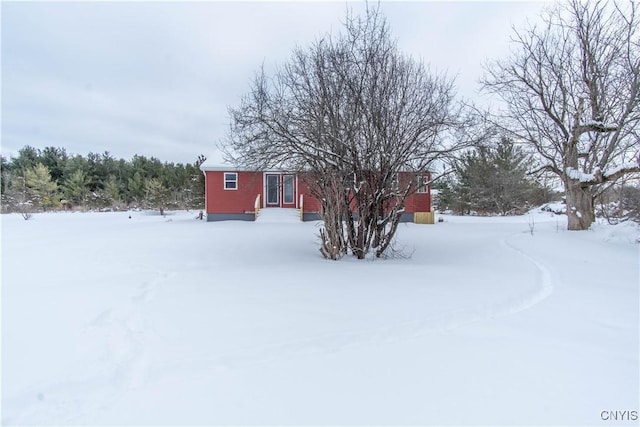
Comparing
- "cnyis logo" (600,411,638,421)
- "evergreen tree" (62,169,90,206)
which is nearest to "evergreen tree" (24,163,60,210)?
"evergreen tree" (62,169,90,206)

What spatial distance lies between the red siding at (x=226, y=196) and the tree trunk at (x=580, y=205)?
12.7m

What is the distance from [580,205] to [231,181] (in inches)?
559

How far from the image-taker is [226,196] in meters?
16.0

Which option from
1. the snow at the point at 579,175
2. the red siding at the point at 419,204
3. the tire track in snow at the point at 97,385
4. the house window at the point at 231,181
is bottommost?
the tire track in snow at the point at 97,385

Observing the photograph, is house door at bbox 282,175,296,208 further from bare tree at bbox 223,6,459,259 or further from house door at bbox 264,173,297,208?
bare tree at bbox 223,6,459,259

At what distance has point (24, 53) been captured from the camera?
9.89 meters

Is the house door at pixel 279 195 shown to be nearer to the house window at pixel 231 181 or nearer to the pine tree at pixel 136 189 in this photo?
the house window at pixel 231 181

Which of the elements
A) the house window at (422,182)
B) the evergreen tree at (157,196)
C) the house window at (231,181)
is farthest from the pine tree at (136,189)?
the house window at (422,182)

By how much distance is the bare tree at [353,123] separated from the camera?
635 centimetres

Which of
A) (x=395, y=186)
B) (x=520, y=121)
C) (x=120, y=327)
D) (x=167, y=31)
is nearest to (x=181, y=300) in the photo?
(x=120, y=327)

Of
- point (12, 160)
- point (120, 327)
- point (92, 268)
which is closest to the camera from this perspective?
point (120, 327)

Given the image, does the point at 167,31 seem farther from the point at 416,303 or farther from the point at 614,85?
the point at 614,85

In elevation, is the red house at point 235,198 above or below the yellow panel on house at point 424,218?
above

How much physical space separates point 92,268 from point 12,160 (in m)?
34.4
